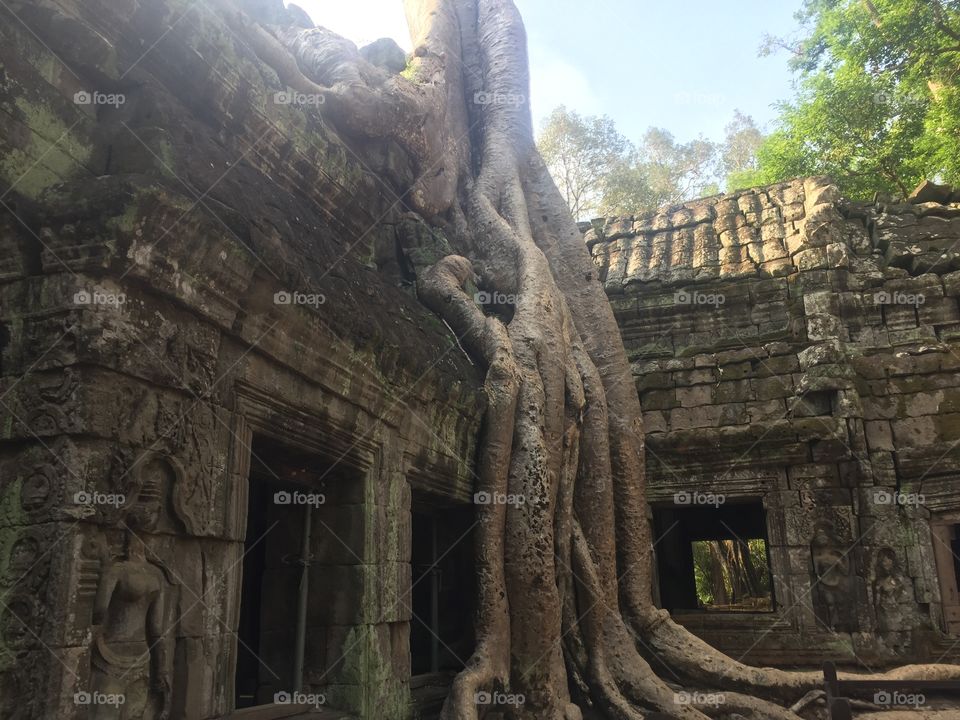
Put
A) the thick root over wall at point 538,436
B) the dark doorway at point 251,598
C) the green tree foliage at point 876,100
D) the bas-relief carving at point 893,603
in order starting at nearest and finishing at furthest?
the dark doorway at point 251,598
the thick root over wall at point 538,436
the bas-relief carving at point 893,603
the green tree foliage at point 876,100

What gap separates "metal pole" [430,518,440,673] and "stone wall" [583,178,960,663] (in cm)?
318

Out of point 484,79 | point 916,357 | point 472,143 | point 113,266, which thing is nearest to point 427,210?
point 472,143

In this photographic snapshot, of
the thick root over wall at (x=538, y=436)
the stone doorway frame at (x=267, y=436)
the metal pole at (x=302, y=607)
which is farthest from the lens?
the thick root over wall at (x=538, y=436)

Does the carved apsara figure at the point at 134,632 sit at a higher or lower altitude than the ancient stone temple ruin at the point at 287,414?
lower

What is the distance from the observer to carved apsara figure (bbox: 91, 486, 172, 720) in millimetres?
2311

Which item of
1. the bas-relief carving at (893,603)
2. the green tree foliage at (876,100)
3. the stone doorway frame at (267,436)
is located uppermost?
the green tree foliage at (876,100)

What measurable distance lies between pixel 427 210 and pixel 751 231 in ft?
13.5

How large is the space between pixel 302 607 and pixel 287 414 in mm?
1007

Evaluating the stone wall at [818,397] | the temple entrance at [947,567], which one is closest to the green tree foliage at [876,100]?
the stone wall at [818,397]

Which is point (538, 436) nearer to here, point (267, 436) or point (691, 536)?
point (267, 436)

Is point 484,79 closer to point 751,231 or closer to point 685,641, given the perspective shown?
point 751,231

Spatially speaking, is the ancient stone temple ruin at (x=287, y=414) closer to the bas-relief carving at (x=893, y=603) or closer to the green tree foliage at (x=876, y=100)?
the bas-relief carving at (x=893, y=603)

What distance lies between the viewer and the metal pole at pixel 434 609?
196 inches

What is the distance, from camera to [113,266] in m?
2.46
